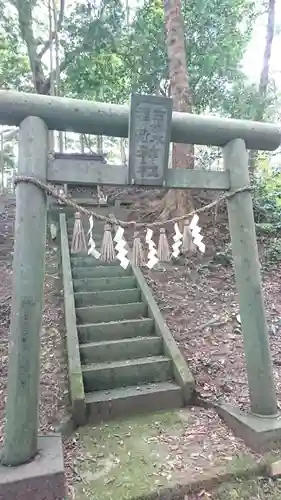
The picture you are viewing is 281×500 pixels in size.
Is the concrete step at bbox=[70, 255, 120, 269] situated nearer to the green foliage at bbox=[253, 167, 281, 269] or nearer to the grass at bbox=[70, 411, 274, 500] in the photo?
the green foliage at bbox=[253, 167, 281, 269]

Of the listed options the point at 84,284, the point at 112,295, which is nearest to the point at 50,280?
the point at 84,284

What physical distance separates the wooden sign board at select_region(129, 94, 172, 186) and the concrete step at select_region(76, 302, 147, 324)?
216cm

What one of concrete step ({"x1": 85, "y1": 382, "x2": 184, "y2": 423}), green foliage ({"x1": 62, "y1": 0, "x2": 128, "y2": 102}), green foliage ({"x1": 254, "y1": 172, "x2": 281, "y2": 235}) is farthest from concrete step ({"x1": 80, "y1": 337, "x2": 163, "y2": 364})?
green foliage ({"x1": 62, "y1": 0, "x2": 128, "y2": 102})

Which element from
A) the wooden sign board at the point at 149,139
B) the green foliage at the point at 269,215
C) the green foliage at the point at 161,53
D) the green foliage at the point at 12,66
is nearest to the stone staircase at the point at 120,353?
the wooden sign board at the point at 149,139

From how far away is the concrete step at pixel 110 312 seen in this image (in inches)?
182

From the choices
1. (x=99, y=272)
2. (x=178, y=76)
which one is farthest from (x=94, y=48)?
(x=99, y=272)

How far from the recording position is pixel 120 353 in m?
4.12

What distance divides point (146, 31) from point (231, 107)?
2.80 m

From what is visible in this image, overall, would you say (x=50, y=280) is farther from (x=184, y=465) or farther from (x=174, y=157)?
(x=184, y=465)

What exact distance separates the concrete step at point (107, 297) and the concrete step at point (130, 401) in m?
1.42

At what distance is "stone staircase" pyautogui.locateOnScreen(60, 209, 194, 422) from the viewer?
142 inches

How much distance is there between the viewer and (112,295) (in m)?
5.03

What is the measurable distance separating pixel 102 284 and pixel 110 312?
0.71 meters

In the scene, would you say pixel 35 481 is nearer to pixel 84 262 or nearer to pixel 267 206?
pixel 84 262
